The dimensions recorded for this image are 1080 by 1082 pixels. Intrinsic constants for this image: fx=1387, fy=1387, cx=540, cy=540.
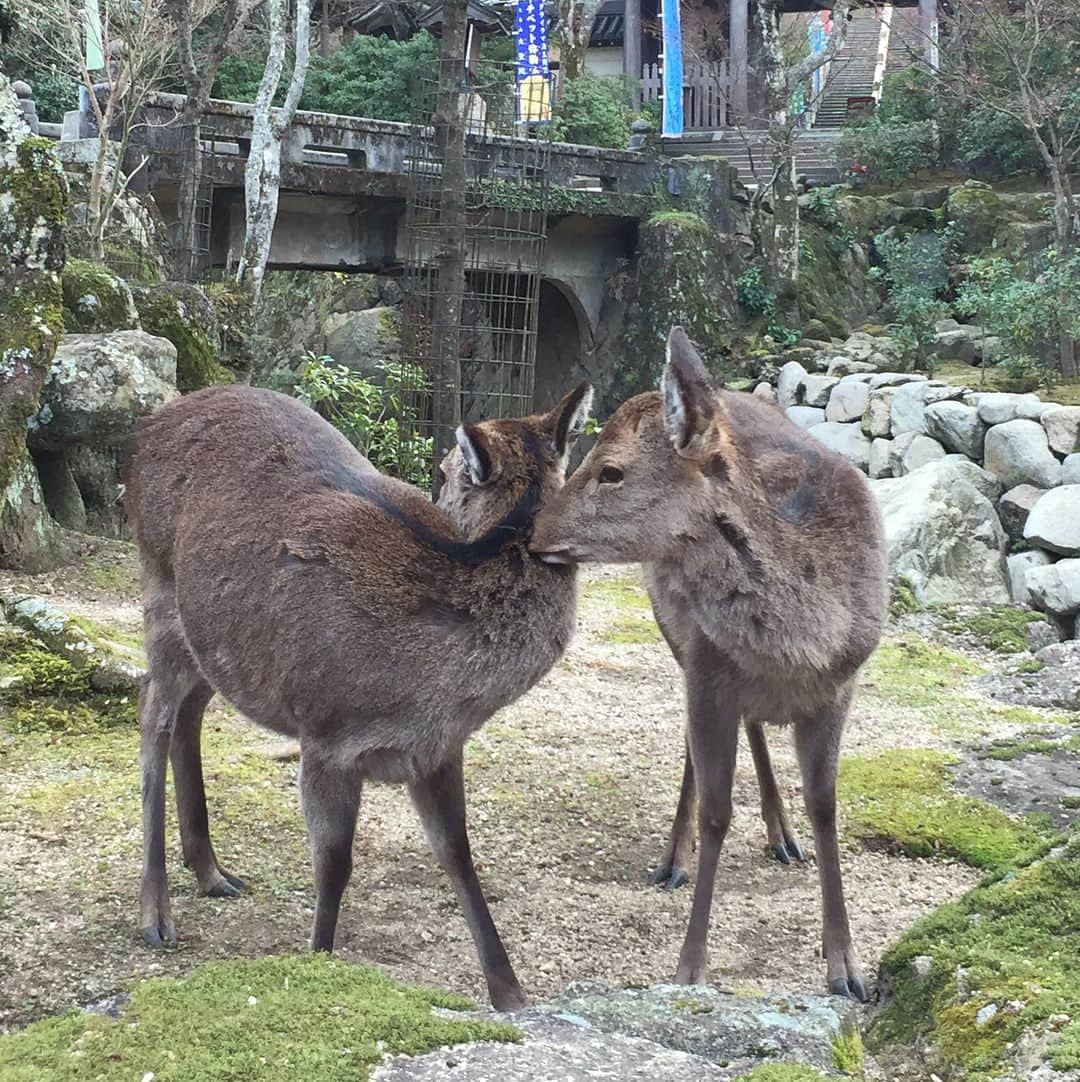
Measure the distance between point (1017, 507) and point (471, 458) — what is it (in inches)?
385

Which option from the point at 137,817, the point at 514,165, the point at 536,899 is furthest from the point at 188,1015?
the point at 514,165

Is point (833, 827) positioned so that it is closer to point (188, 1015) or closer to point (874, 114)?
point (188, 1015)

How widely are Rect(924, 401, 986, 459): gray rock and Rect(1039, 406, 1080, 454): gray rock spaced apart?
2.73 feet

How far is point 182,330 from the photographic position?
10172 mm

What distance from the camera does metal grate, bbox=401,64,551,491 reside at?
12.9m

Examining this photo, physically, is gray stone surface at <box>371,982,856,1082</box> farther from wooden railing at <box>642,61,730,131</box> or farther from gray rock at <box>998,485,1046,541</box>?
wooden railing at <box>642,61,730,131</box>

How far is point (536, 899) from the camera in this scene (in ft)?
16.3

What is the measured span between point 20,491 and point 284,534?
4869mm

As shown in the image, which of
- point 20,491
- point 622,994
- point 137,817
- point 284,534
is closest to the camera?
point 622,994

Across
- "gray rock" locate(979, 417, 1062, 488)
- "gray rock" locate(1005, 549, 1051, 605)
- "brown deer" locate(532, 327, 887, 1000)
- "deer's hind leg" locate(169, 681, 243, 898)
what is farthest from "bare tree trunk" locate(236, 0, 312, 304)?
"brown deer" locate(532, 327, 887, 1000)

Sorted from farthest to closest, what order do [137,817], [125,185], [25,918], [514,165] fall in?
1. [514,165]
2. [125,185]
3. [137,817]
4. [25,918]

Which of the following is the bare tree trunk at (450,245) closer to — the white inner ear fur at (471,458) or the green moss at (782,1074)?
the white inner ear fur at (471,458)

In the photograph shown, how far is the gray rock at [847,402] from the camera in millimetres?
16172

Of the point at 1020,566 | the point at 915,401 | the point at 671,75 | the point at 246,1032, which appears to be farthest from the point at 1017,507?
the point at 671,75
